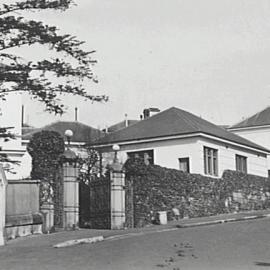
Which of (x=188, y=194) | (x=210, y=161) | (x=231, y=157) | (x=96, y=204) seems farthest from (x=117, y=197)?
(x=231, y=157)

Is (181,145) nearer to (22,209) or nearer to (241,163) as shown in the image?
(241,163)

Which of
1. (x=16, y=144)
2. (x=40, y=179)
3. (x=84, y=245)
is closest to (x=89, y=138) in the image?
(x=16, y=144)

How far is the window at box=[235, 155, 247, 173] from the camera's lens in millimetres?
39013

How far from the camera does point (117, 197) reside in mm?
22719

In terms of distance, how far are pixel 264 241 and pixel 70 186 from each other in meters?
7.69

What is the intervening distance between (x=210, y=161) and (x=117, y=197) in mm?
13872

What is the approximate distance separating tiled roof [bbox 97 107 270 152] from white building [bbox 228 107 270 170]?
12.7 metres

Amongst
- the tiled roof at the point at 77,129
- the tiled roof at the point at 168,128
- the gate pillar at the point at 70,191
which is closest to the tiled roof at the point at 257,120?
the tiled roof at the point at 77,129

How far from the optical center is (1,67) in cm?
1972

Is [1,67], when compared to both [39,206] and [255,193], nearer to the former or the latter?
[39,206]

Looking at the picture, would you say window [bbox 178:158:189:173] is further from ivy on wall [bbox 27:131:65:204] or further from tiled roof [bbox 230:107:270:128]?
tiled roof [bbox 230:107:270:128]

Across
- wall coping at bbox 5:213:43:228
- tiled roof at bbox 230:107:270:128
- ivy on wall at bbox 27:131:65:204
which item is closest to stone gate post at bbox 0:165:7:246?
wall coping at bbox 5:213:43:228

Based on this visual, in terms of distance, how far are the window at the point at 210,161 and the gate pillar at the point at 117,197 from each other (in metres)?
Answer: 12.5

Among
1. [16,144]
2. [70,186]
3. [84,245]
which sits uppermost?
[16,144]
